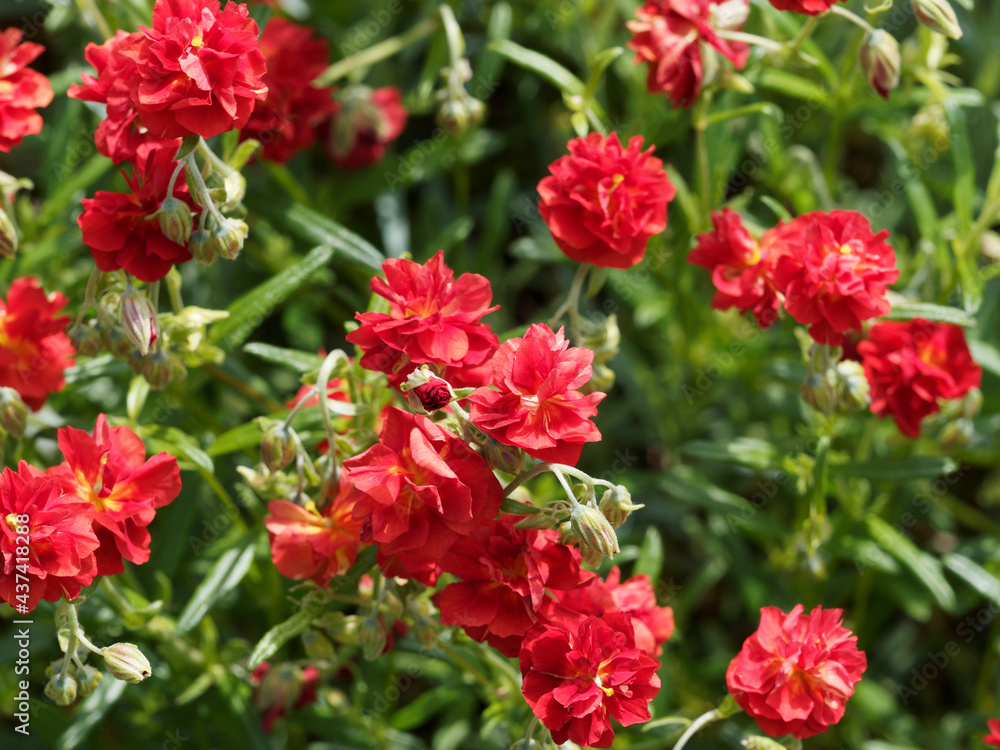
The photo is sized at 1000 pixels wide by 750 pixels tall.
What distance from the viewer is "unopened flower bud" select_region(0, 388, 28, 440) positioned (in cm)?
206

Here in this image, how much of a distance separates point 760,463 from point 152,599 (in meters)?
1.66

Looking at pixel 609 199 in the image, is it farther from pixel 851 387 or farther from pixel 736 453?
pixel 736 453

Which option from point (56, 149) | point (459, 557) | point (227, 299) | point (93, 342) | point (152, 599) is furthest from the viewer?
point (227, 299)

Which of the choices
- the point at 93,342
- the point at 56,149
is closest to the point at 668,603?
the point at 93,342

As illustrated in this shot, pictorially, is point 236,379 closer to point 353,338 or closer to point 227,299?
point 227,299

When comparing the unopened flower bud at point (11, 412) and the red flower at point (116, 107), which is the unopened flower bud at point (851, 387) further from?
the unopened flower bud at point (11, 412)

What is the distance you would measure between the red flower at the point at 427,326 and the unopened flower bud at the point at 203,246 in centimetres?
34

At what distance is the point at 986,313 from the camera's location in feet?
9.65

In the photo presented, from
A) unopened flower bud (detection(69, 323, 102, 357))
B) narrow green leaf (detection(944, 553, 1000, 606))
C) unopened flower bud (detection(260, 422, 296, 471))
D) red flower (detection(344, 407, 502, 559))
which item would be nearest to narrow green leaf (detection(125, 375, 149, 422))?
unopened flower bud (detection(69, 323, 102, 357))

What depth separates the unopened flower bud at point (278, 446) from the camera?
1.95 metres

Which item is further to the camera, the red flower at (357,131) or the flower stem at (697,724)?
the red flower at (357,131)

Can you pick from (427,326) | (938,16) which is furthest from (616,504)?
(938,16)

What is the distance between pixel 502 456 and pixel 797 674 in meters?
0.72

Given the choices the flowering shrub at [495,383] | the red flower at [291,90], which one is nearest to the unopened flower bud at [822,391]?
the flowering shrub at [495,383]
